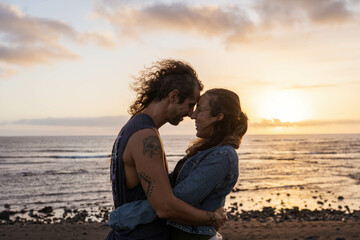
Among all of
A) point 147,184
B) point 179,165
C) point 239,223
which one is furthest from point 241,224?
point 147,184

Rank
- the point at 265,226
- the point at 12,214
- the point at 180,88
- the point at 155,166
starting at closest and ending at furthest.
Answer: the point at 155,166
the point at 180,88
the point at 265,226
the point at 12,214

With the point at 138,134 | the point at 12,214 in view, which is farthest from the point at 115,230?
the point at 12,214

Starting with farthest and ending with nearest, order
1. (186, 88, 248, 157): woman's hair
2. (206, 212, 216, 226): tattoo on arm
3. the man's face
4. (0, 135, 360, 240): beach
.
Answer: (0, 135, 360, 240): beach, the man's face, (186, 88, 248, 157): woman's hair, (206, 212, 216, 226): tattoo on arm

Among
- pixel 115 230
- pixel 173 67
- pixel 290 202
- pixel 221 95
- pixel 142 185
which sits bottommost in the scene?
pixel 290 202

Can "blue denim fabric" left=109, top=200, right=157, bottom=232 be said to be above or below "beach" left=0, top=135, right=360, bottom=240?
above

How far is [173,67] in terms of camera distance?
131 inches

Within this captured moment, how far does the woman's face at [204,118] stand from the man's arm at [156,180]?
61 centimetres

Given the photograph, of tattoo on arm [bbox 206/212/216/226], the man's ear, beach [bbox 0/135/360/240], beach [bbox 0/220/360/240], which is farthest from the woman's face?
beach [bbox 0/135/360/240]

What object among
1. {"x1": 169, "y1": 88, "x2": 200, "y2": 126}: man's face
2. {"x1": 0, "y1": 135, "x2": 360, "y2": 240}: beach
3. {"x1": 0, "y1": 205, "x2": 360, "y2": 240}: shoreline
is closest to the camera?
{"x1": 169, "y1": 88, "x2": 200, "y2": 126}: man's face

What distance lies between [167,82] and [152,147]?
75cm

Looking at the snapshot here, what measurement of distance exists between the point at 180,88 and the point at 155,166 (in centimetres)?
85

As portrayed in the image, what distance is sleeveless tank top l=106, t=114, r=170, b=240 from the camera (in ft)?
9.57

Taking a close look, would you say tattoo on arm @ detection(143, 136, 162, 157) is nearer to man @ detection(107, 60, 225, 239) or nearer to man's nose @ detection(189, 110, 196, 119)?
man @ detection(107, 60, 225, 239)

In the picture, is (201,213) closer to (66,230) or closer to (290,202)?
(66,230)
